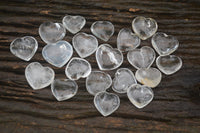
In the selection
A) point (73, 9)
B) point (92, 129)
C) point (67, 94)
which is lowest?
point (92, 129)

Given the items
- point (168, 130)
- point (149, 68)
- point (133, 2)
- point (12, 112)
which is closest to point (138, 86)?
point (149, 68)

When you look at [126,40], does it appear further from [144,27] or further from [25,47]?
[25,47]

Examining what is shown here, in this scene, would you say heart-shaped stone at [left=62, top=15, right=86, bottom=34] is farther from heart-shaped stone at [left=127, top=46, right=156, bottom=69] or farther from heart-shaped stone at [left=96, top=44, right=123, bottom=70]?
heart-shaped stone at [left=127, top=46, right=156, bottom=69]

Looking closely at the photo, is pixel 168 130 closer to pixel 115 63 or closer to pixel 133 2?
pixel 115 63

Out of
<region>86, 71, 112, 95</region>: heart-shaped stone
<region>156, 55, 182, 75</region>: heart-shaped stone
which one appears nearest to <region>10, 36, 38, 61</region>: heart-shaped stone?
<region>86, 71, 112, 95</region>: heart-shaped stone

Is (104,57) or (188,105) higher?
(104,57)

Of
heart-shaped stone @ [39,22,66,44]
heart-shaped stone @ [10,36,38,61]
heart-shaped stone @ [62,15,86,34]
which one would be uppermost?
heart-shaped stone @ [62,15,86,34]

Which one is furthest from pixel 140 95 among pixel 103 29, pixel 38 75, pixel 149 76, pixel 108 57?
Answer: pixel 38 75
